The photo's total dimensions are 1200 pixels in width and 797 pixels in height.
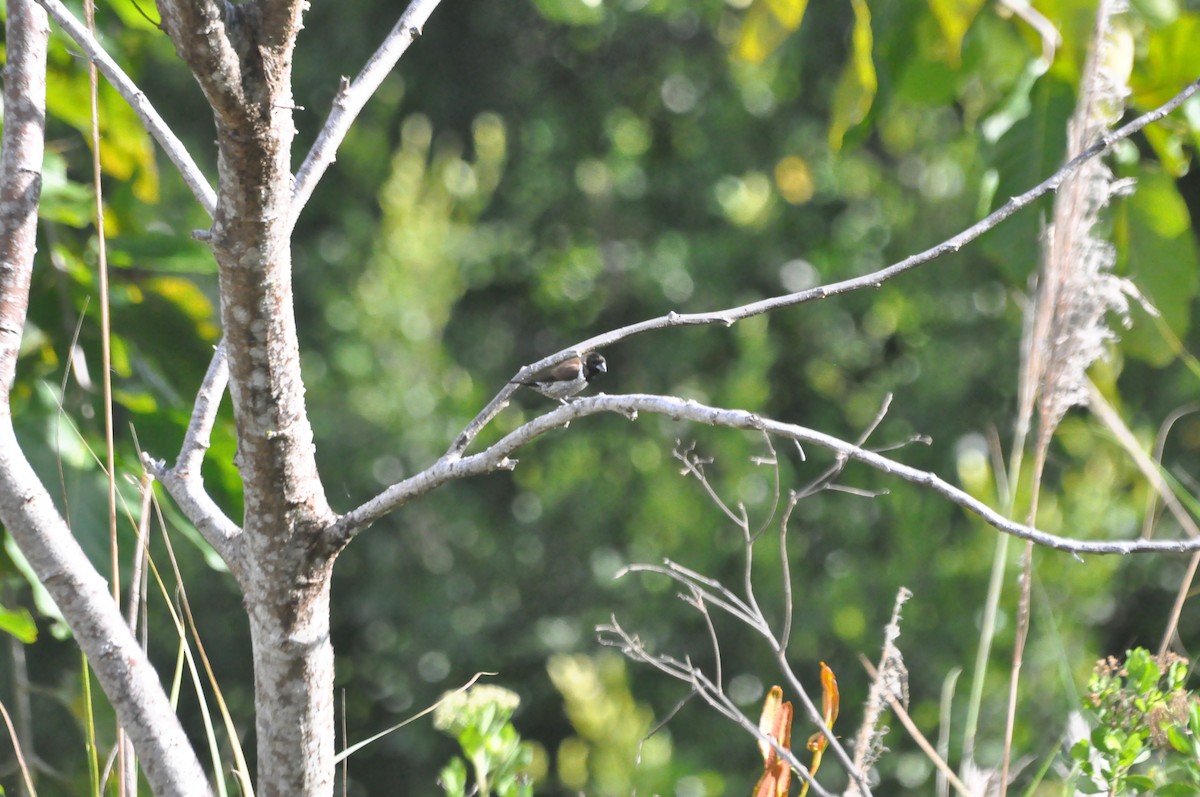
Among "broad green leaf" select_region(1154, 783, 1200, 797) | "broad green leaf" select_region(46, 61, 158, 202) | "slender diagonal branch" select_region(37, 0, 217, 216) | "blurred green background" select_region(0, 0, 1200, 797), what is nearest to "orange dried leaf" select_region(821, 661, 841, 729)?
"broad green leaf" select_region(1154, 783, 1200, 797)

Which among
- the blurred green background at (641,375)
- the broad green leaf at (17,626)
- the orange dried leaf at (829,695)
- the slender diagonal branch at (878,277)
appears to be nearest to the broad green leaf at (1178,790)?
the orange dried leaf at (829,695)

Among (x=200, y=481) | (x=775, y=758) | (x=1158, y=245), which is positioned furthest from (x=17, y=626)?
(x=1158, y=245)

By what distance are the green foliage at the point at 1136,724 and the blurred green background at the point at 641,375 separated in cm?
158

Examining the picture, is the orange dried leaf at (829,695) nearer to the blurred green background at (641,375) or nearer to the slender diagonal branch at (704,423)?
the slender diagonal branch at (704,423)

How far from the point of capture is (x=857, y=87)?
203cm

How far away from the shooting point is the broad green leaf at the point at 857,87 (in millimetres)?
1795

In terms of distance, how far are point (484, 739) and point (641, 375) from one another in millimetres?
3466

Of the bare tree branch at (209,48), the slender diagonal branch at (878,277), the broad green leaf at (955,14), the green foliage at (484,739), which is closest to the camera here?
the bare tree branch at (209,48)

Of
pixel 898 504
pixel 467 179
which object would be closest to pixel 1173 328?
pixel 898 504

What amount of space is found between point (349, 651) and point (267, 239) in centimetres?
393

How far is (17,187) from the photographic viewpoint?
1.15 m

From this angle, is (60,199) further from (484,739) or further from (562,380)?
(484,739)

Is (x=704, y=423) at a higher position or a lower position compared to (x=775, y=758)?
higher

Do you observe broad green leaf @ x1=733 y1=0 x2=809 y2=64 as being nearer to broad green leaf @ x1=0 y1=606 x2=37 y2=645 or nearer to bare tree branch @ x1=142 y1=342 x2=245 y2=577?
bare tree branch @ x1=142 y1=342 x2=245 y2=577
